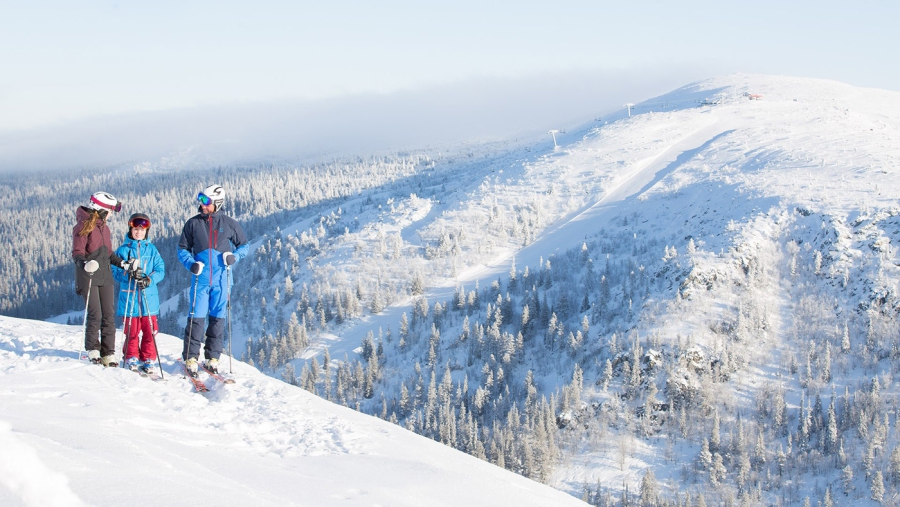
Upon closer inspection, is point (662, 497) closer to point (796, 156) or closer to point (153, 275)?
point (153, 275)

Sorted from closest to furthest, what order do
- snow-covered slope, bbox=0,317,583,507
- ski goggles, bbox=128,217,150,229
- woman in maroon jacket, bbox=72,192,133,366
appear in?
snow-covered slope, bbox=0,317,583,507
woman in maroon jacket, bbox=72,192,133,366
ski goggles, bbox=128,217,150,229

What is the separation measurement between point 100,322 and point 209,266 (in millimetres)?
2639

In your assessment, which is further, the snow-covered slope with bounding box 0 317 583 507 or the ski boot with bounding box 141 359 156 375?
the ski boot with bounding box 141 359 156 375

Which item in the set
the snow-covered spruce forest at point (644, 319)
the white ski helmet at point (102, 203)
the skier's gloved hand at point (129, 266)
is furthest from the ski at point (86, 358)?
the snow-covered spruce forest at point (644, 319)

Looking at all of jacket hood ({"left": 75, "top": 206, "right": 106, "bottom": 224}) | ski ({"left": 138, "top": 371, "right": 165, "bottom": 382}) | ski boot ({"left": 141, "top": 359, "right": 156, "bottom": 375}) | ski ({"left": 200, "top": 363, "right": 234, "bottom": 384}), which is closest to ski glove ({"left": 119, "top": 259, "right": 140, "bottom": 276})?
jacket hood ({"left": 75, "top": 206, "right": 106, "bottom": 224})

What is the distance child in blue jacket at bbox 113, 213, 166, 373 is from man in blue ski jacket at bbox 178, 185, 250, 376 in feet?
2.52

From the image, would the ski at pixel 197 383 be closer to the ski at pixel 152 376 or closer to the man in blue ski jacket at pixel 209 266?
the man in blue ski jacket at pixel 209 266

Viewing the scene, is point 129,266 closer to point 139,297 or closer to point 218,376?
point 139,297

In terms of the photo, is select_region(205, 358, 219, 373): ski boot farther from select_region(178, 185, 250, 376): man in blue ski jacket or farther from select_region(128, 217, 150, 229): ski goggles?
select_region(128, 217, 150, 229): ski goggles

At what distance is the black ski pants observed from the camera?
13.5 meters

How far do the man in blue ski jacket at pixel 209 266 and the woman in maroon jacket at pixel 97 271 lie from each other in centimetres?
151

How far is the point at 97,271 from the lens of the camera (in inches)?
549

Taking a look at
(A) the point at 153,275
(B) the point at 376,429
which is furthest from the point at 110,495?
(A) the point at 153,275

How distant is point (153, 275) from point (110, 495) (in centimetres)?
910
